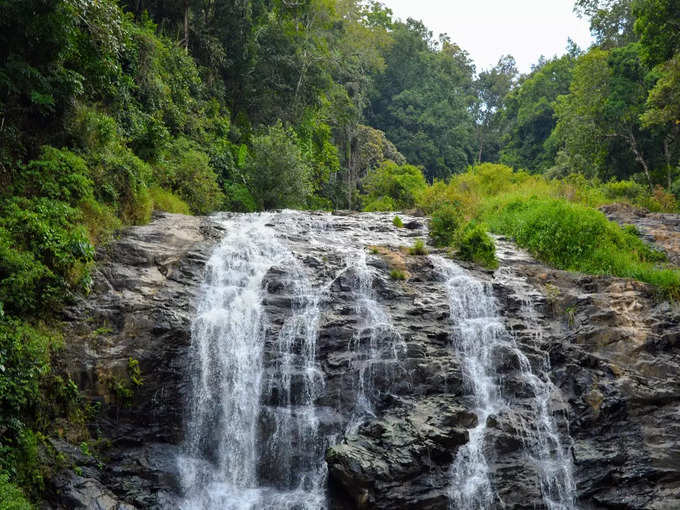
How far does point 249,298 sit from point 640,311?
29.4 ft

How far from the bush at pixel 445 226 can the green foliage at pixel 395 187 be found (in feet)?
38.4

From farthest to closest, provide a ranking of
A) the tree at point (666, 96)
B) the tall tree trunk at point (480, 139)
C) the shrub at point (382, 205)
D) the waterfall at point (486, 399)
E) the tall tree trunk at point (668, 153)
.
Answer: the tall tree trunk at point (480, 139) < the shrub at point (382, 205) < the tall tree trunk at point (668, 153) < the tree at point (666, 96) < the waterfall at point (486, 399)

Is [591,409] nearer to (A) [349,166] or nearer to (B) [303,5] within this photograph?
(B) [303,5]

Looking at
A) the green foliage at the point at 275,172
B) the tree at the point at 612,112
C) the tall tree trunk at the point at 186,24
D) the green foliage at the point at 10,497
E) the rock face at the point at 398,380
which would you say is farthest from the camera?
the tree at the point at 612,112

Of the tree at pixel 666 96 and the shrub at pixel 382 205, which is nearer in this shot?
the tree at pixel 666 96

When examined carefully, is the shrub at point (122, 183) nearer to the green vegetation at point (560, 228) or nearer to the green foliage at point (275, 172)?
the green foliage at point (275, 172)

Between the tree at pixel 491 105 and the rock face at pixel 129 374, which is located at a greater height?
the tree at pixel 491 105

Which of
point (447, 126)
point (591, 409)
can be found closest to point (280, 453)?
point (591, 409)

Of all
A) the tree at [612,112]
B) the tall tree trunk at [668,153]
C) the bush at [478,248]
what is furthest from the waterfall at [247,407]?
the tree at [612,112]

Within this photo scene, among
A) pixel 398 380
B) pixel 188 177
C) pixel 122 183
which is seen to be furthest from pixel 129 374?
pixel 188 177

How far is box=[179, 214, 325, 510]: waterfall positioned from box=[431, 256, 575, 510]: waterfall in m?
2.77

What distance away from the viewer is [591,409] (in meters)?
10.7

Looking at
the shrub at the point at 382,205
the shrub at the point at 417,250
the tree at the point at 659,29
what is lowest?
the shrub at the point at 417,250

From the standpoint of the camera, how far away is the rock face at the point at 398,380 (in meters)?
9.52
